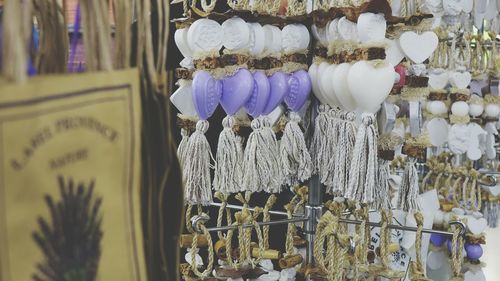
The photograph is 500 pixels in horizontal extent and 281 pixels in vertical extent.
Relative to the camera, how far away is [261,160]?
122 centimetres

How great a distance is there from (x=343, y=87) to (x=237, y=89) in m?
0.21

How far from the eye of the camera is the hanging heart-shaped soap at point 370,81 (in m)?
1.15

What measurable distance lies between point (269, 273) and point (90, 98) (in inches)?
35.9

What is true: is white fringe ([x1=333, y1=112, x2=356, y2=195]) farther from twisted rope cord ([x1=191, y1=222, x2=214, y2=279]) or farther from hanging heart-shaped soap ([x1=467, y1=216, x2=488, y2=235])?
hanging heart-shaped soap ([x1=467, y1=216, x2=488, y2=235])

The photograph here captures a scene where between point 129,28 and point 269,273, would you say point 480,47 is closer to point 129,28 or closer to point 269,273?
point 269,273

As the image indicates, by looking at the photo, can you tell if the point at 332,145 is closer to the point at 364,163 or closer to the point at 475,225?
Answer: the point at 364,163

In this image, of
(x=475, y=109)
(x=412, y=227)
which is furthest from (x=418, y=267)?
(x=475, y=109)

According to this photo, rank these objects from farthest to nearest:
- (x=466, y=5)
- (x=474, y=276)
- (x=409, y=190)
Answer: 1. (x=474, y=276)
2. (x=466, y=5)
3. (x=409, y=190)

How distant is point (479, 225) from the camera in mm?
1961

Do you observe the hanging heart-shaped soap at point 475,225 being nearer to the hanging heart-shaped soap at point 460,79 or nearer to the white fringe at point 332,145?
the hanging heart-shaped soap at point 460,79

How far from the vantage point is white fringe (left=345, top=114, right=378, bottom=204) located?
1.17m

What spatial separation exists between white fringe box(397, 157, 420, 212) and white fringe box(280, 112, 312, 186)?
0.22 meters

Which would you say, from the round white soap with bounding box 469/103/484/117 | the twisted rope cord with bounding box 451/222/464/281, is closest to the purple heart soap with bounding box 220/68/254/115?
the twisted rope cord with bounding box 451/222/464/281

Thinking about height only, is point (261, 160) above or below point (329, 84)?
below
